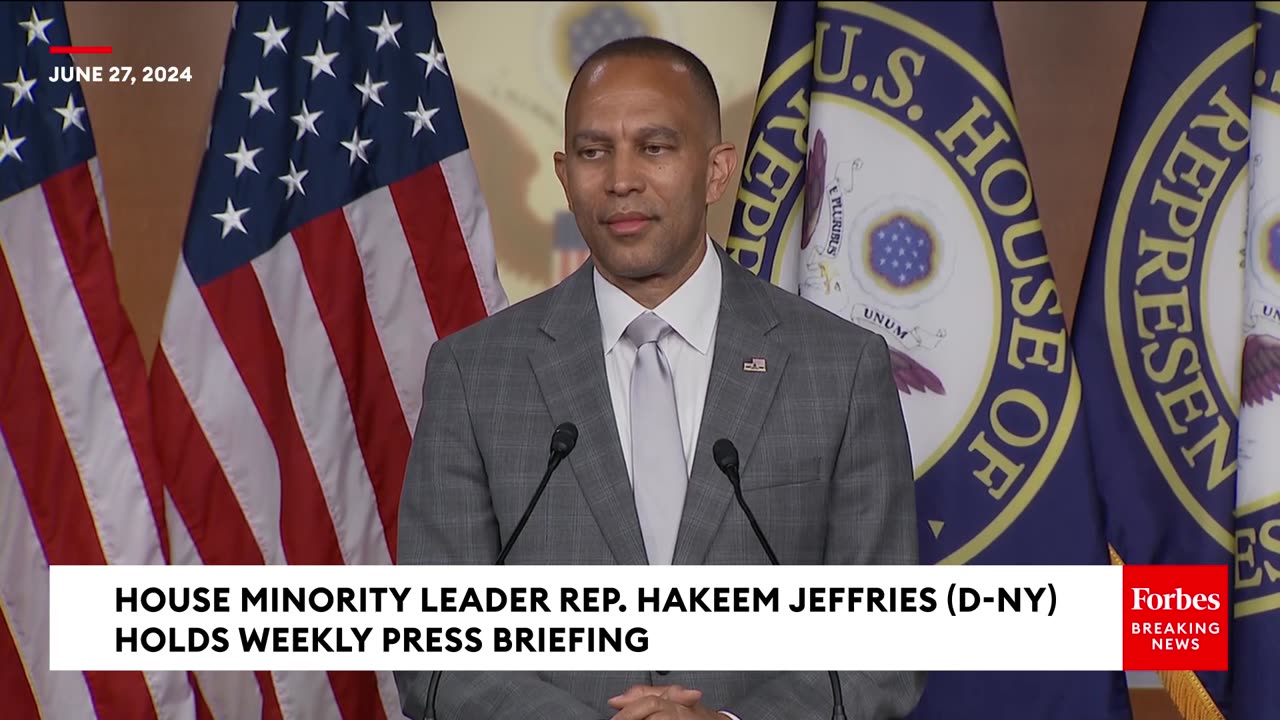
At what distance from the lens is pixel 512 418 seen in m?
1.95

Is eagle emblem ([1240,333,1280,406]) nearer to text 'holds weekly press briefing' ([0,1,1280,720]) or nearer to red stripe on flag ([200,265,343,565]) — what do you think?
text 'holds weekly press briefing' ([0,1,1280,720])

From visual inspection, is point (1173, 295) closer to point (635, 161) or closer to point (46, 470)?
point (635, 161)

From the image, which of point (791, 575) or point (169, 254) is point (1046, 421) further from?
point (169, 254)

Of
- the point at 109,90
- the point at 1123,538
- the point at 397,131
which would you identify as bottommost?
the point at 1123,538

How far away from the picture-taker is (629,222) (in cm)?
191

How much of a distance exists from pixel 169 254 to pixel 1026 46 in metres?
2.69

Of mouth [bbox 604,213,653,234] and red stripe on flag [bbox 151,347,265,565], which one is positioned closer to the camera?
mouth [bbox 604,213,653,234]

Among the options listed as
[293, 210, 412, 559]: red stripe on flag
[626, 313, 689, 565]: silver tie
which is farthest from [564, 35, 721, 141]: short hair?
[293, 210, 412, 559]: red stripe on flag

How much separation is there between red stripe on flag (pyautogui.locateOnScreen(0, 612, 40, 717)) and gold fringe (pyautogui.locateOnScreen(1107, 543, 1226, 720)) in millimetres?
2596

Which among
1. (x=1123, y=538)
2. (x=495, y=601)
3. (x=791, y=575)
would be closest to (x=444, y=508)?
(x=495, y=601)

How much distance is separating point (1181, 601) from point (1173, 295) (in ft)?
2.51

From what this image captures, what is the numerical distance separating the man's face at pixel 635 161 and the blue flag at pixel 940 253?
138cm

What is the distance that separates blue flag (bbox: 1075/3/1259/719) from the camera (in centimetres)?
329

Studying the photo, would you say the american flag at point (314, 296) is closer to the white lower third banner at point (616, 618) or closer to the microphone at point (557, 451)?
the white lower third banner at point (616, 618)
